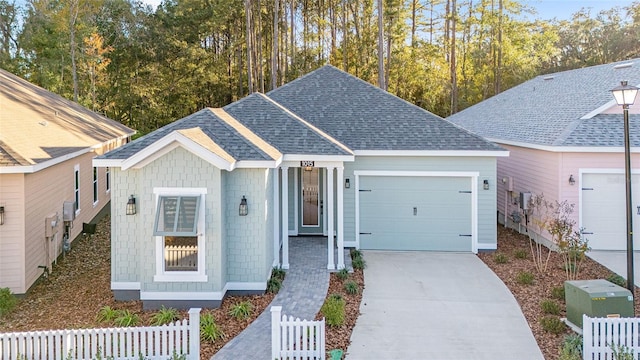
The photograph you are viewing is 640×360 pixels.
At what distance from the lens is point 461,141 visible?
12367mm

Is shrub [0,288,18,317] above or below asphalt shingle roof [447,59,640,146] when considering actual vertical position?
below

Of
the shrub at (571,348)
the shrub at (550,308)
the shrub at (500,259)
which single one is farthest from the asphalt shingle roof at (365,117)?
the shrub at (571,348)

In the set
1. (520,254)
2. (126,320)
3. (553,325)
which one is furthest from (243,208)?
(520,254)

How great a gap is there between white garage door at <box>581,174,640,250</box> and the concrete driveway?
3.48m

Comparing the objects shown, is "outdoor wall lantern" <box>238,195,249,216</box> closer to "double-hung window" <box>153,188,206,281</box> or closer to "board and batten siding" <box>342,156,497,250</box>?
"double-hung window" <box>153,188,206,281</box>

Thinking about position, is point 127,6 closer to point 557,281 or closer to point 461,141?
point 461,141

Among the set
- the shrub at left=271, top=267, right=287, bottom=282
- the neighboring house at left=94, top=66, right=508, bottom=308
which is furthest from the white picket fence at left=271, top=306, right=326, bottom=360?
the shrub at left=271, top=267, right=287, bottom=282

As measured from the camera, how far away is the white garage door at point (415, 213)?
12.4 meters

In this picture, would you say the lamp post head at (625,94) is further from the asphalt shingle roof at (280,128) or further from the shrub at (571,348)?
the asphalt shingle roof at (280,128)

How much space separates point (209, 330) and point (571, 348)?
5.32 meters

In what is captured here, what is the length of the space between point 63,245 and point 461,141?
35.3 feet

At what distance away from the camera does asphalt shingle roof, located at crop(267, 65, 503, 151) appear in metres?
12.4

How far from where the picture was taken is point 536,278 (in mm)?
9945

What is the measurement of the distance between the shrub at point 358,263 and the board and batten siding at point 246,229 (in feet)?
8.78
